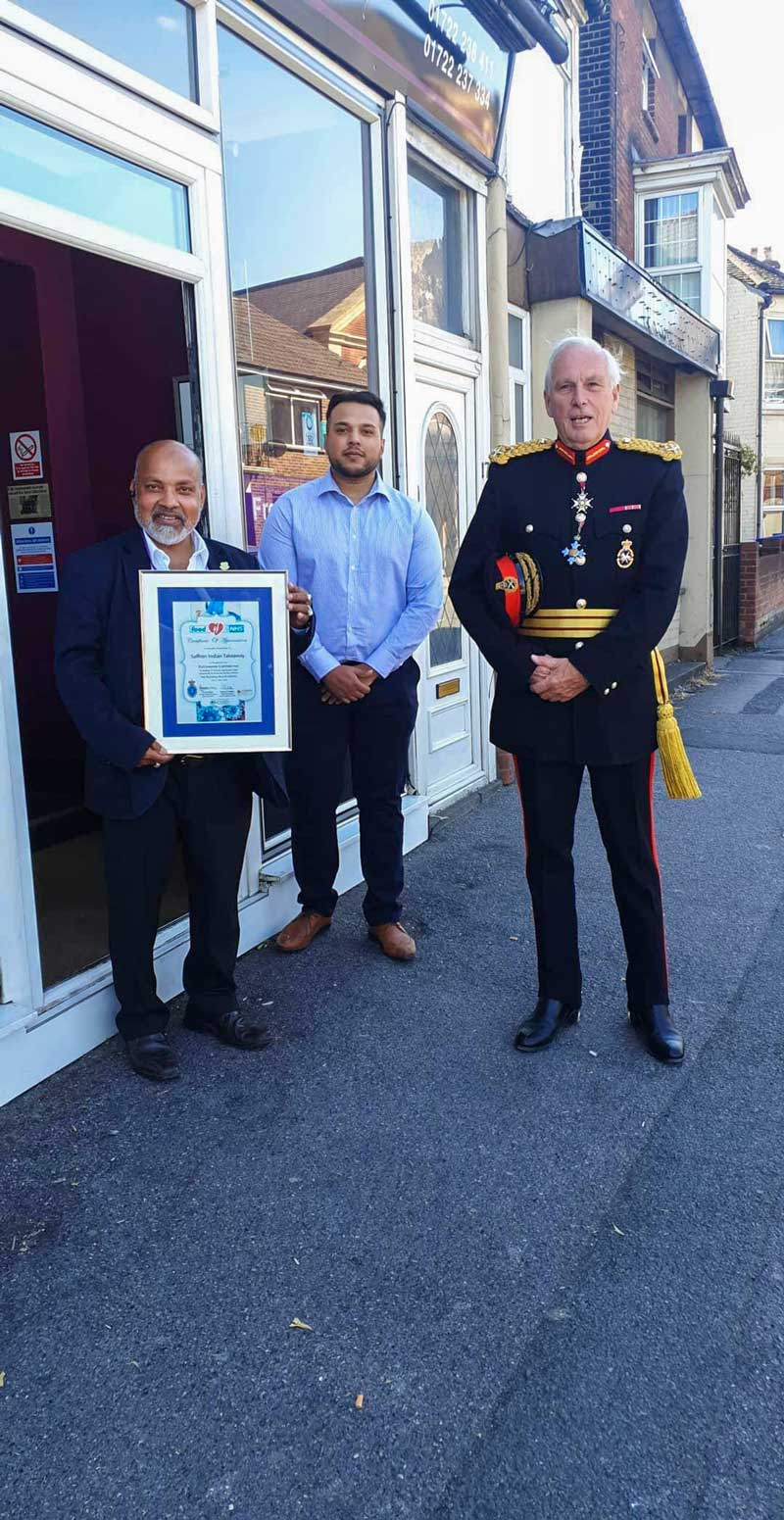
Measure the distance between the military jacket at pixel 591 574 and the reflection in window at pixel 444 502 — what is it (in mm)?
2753

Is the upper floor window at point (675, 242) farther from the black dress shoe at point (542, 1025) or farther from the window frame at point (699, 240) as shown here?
the black dress shoe at point (542, 1025)

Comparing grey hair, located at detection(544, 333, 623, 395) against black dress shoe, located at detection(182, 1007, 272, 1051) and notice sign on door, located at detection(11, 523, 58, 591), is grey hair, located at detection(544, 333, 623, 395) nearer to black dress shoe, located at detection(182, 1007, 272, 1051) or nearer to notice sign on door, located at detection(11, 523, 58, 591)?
black dress shoe, located at detection(182, 1007, 272, 1051)

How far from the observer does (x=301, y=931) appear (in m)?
4.28

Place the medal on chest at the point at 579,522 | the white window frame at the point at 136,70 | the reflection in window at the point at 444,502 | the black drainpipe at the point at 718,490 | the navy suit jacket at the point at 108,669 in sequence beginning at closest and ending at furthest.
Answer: the white window frame at the point at 136,70 → the navy suit jacket at the point at 108,669 → the medal on chest at the point at 579,522 → the reflection in window at the point at 444,502 → the black drainpipe at the point at 718,490

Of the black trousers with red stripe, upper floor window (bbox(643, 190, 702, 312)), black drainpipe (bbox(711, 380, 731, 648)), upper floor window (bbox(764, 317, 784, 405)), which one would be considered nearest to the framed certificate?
the black trousers with red stripe

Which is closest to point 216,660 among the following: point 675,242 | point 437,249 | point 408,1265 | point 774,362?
point 408,1265

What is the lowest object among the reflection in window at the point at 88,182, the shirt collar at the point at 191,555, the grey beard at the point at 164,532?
the shirt collar at the point at 191,555

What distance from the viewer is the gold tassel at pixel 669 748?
3266 millimetres

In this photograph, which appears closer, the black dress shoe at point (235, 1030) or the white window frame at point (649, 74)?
the black dress shoe at point (235, 1030)

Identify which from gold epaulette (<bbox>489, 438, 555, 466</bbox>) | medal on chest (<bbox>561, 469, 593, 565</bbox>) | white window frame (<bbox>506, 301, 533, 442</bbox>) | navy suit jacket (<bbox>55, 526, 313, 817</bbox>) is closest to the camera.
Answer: navy suit jacket (<bbox>55, 526, 313, 817</bbox>)

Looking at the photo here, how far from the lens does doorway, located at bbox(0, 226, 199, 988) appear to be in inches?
211

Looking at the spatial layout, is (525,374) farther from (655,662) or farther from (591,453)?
(655,662)

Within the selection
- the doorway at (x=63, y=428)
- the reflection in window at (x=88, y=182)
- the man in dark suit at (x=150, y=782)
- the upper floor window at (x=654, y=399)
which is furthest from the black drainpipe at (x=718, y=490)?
the man in dark suit at (x=150, y=782)

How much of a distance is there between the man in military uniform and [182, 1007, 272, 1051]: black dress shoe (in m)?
0.82
